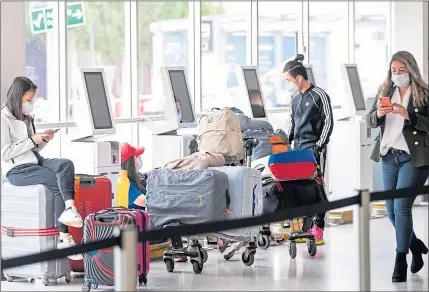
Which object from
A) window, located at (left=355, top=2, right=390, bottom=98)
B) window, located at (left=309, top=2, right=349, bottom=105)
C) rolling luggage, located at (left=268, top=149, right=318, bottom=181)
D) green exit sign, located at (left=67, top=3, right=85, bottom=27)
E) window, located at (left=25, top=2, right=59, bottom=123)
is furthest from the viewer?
window, located at (left=355, top=2, right=390, bottom=98)

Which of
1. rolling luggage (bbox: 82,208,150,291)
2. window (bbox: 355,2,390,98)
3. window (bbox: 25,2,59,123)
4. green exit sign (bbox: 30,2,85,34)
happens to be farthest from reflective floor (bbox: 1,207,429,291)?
window (bbox: 355,2,390,98)

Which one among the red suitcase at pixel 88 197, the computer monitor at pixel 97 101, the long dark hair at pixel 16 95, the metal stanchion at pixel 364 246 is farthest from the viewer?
the computer monitor at pixel 97 101

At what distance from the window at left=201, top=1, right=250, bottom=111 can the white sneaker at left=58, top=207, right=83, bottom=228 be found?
520 cm

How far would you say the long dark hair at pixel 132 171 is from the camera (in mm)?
8586

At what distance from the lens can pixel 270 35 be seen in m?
14.0

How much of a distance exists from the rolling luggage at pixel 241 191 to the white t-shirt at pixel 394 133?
3.89ft

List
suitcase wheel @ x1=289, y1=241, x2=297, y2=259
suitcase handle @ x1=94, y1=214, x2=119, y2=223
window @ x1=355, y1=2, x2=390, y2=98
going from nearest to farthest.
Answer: suitcase handle @ x1=94, y1=214, x2=119, y2=223 < suitcase wheel @ x1=289, y1=241, x2=297, y2=259 < window @ x1=355, y1=2, x2=390, y2=98

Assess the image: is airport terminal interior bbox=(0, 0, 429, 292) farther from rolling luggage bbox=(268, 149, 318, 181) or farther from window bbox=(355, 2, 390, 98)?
window bbox=(355, 2, 390, 98)

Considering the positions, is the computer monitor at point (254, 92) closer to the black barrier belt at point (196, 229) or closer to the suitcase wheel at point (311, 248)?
the suitcase wheel at point (311, 248)

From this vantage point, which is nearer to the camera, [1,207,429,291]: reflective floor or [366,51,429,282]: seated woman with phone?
[366,51,429,282]: seated woman with phone

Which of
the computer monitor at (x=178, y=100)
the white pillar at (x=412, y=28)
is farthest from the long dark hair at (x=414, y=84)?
the white pillar at (x=412, y=28)

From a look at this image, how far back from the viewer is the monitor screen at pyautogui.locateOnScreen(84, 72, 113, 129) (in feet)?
29.8

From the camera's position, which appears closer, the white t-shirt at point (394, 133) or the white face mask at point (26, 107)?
the white t-shirt at point (394, 133)

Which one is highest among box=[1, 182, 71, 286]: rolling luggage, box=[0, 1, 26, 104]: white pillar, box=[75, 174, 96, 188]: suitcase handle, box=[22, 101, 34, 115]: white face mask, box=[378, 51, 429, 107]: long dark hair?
box=[0, 1, 26, 104]: white pillar
